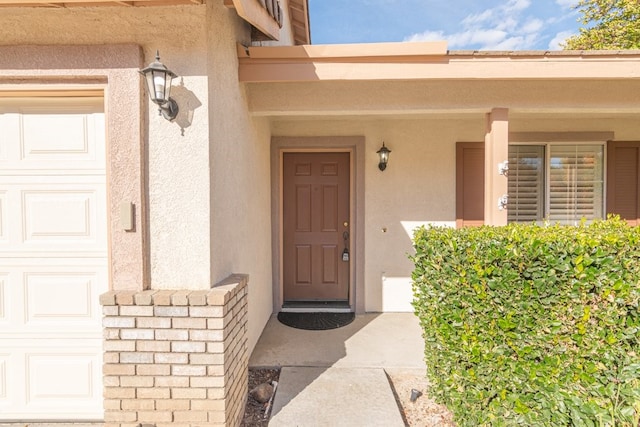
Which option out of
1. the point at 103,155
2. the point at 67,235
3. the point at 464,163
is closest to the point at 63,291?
the point at 67,235

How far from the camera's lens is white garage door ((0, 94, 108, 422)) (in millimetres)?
2305

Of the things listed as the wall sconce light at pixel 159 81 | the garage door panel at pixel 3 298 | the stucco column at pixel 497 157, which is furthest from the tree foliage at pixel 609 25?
the garage door panel at pixel 3 298

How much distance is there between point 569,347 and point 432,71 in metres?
2.44

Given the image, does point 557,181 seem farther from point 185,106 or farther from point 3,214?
point 3,214

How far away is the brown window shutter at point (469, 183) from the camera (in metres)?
4.41

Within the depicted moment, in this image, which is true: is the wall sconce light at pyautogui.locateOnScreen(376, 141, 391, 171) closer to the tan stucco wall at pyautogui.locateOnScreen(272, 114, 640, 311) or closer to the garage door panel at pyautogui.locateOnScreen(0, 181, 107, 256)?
the tan stucco wall at pyautogui.locateOnScreen(272, 114, 640, 311)

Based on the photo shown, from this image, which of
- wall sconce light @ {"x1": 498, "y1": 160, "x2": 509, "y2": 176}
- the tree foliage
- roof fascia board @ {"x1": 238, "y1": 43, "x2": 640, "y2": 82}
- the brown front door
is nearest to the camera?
roof fascia board @ {"x1": 238, "y1": 43, "x2": 640, "y2": 82}

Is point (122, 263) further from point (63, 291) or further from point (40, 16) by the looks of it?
point (40, 16)

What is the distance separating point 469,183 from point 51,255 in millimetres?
4816

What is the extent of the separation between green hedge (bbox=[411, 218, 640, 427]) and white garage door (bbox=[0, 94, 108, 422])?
9.09ft

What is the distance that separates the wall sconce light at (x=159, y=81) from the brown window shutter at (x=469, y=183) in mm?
3844

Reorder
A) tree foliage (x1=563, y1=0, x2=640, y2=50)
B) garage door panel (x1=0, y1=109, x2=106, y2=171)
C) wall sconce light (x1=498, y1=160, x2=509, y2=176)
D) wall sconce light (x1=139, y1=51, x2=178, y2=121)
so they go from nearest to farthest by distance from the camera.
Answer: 1. wall sconce light (x1=139, y1=51, x2=178, y2=121)
2. garage door panel (x1=0, y1=109, x2=106, y2=171)
3. wall sconce light (x1=498, y1=160, x2=509, y2=176)
4. tree foliage (x1=563, y1=0, x2=640, y2=50)

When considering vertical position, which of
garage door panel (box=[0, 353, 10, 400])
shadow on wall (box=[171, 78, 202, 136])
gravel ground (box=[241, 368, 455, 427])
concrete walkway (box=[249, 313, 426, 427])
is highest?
shadow on wall (box=[171, 78, 202, 136])

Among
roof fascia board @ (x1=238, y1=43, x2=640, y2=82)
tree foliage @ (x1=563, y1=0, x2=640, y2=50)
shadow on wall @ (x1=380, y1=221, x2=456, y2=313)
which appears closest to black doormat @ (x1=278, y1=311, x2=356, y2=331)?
shadow on wall @ (x1=380, y1=221, x2=456, y2=313)
